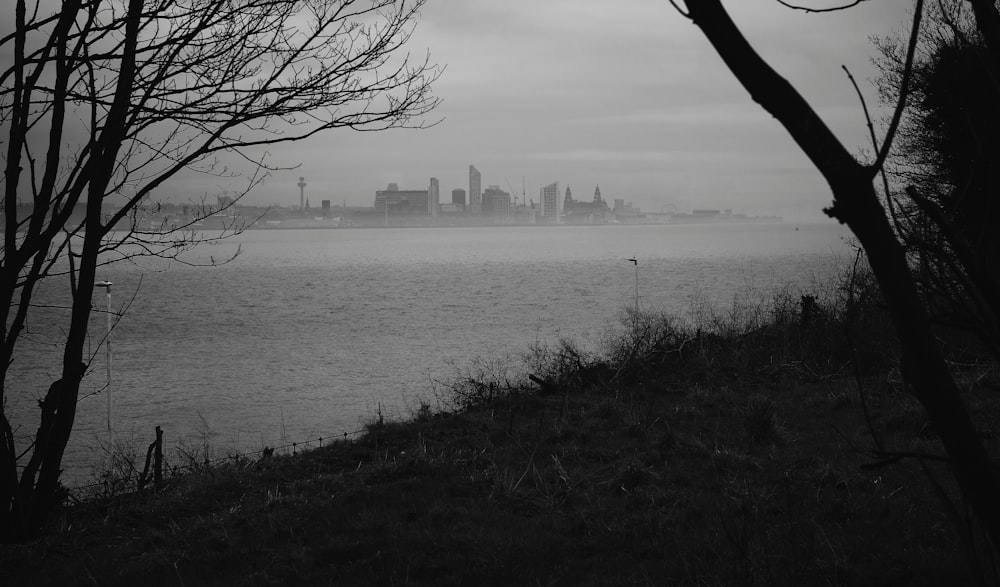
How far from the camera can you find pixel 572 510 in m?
6.43

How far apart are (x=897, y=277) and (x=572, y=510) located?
4.74 metres

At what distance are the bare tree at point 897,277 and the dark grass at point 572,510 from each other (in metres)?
0.33

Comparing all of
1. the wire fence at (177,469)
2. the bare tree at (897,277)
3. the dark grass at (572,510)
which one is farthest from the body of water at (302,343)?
the bare tree at (897,277)

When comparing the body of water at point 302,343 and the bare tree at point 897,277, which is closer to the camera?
the bare tree at point 897,277

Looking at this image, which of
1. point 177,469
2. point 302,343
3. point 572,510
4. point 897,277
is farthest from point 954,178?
point 302,343

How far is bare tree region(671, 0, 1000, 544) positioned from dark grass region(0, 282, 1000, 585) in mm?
329

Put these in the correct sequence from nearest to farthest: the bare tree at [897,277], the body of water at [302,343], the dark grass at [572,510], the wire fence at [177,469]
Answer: the bare tree at [897,277] < the dark grass at [572,510] < the wire fence at [177,469] < the body of water at [302,343]

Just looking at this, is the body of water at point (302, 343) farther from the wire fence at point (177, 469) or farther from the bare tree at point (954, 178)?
the bare tree at point (954, 178)

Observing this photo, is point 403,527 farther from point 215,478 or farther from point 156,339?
point 156,339

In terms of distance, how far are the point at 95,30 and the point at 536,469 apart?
537 cm

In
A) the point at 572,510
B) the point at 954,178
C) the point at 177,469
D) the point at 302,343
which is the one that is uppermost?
the point at 954,178

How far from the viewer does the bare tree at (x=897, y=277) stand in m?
2.06

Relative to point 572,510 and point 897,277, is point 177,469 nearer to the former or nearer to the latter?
point 572,510

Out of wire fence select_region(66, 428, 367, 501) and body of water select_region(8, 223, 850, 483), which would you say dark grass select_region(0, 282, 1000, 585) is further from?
body of water select_region(8, 223, 850, 483)
